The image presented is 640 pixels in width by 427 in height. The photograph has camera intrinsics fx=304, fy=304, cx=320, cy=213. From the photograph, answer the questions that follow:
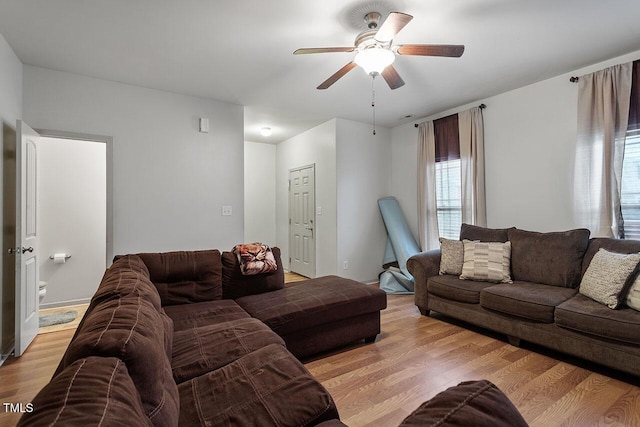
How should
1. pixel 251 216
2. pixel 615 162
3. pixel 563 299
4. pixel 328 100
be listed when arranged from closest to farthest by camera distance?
pixel 563 299
pixel 615 162
pixel 328 100
pixel 251 216

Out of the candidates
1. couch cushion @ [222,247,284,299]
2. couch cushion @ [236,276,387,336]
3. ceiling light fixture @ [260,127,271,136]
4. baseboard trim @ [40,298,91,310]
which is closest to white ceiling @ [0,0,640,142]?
ceiling light fixture @ [260,127,271,136]

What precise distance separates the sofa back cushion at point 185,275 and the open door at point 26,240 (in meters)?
1.01

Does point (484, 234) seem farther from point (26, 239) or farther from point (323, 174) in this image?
point (26, 239)

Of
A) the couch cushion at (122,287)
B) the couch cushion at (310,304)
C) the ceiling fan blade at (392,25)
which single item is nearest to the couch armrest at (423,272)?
the couch cushion at (310,304)

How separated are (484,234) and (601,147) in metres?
1.35

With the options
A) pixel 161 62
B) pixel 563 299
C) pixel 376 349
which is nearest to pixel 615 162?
pixel 563 299

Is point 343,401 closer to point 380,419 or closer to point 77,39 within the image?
point 380,419

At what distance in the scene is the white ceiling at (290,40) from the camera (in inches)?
85.0

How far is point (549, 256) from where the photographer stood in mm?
2957

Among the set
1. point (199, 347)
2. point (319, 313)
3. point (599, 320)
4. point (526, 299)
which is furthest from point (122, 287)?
point (599, 320)

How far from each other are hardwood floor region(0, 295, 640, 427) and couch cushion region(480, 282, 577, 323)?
13.3 inches

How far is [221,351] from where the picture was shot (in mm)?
1587

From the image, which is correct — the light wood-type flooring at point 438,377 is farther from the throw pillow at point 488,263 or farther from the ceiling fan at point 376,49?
the ceiling fan at point 376,49

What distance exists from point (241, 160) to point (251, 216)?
7.13 ft
